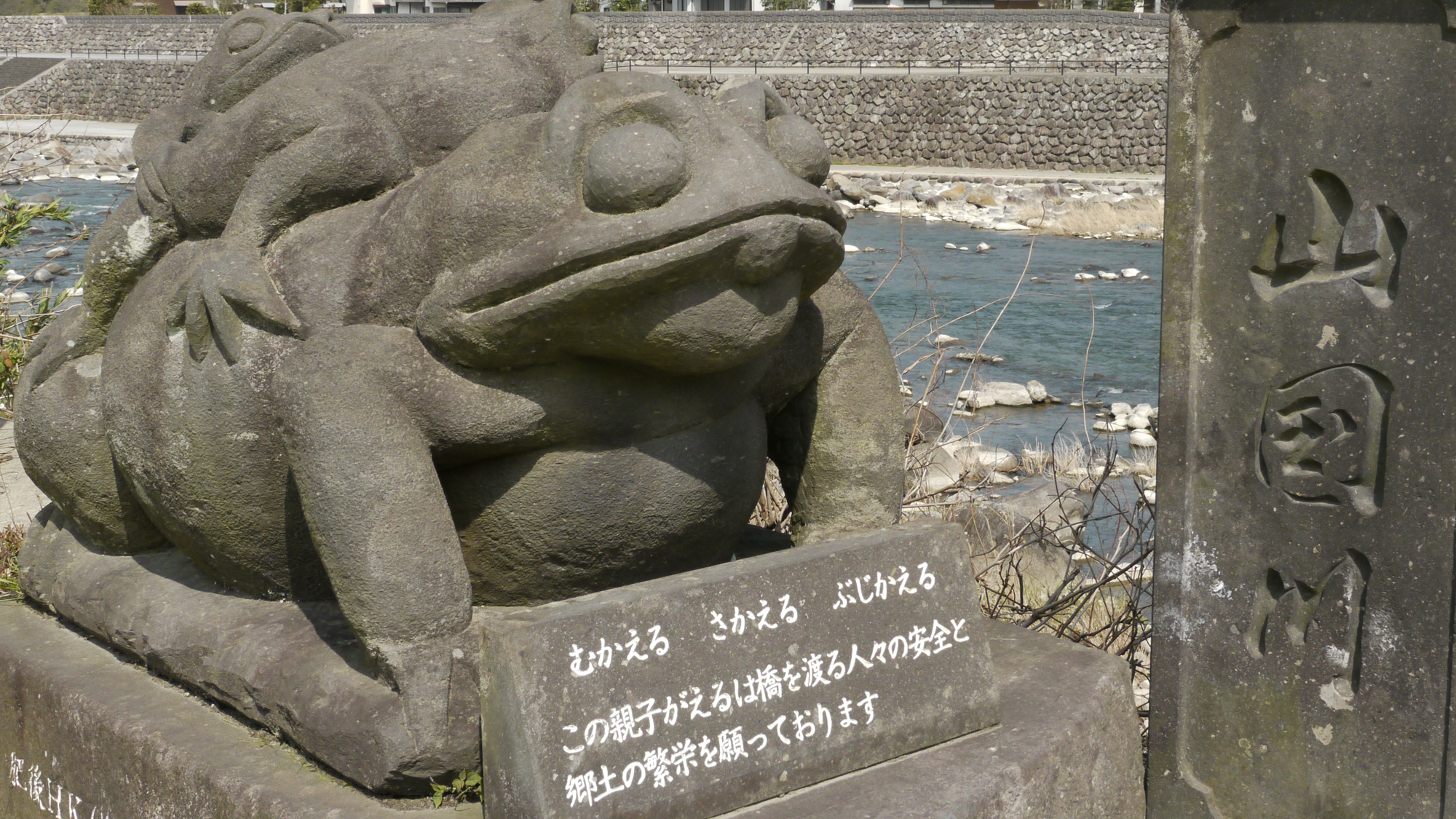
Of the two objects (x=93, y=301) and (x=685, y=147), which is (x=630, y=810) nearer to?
(x=685, y=147)

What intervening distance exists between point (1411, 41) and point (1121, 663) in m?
1.18

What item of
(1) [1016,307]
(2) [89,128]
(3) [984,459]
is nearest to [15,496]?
(3) [984,459]

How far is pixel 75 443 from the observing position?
2.67 m

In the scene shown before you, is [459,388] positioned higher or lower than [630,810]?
higher

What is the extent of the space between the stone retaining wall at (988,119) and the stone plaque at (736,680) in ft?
62.9

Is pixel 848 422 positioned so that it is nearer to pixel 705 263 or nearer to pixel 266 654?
pixel 705 263

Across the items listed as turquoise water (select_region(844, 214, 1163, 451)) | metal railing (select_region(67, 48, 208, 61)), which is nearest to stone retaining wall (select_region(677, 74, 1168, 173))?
turquoise water (select_region(844, 214, 1163, 451))

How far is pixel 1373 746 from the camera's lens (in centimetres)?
234

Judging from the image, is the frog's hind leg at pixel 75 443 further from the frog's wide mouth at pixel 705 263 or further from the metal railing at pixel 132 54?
the metal railing at pixel 132 54

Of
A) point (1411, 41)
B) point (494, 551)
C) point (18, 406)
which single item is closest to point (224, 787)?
point (494, 551)

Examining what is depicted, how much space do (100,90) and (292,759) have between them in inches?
1212

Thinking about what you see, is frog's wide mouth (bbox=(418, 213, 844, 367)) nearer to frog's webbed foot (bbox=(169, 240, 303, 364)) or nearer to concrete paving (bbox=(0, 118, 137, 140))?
frog's webbed foot (bbox=(169, 240, 303, 364))

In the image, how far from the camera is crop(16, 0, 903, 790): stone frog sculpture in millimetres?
1930

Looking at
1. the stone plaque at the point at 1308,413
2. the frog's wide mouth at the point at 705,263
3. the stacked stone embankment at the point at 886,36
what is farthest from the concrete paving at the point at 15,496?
the stacked stone embankment at the point at 886,36
